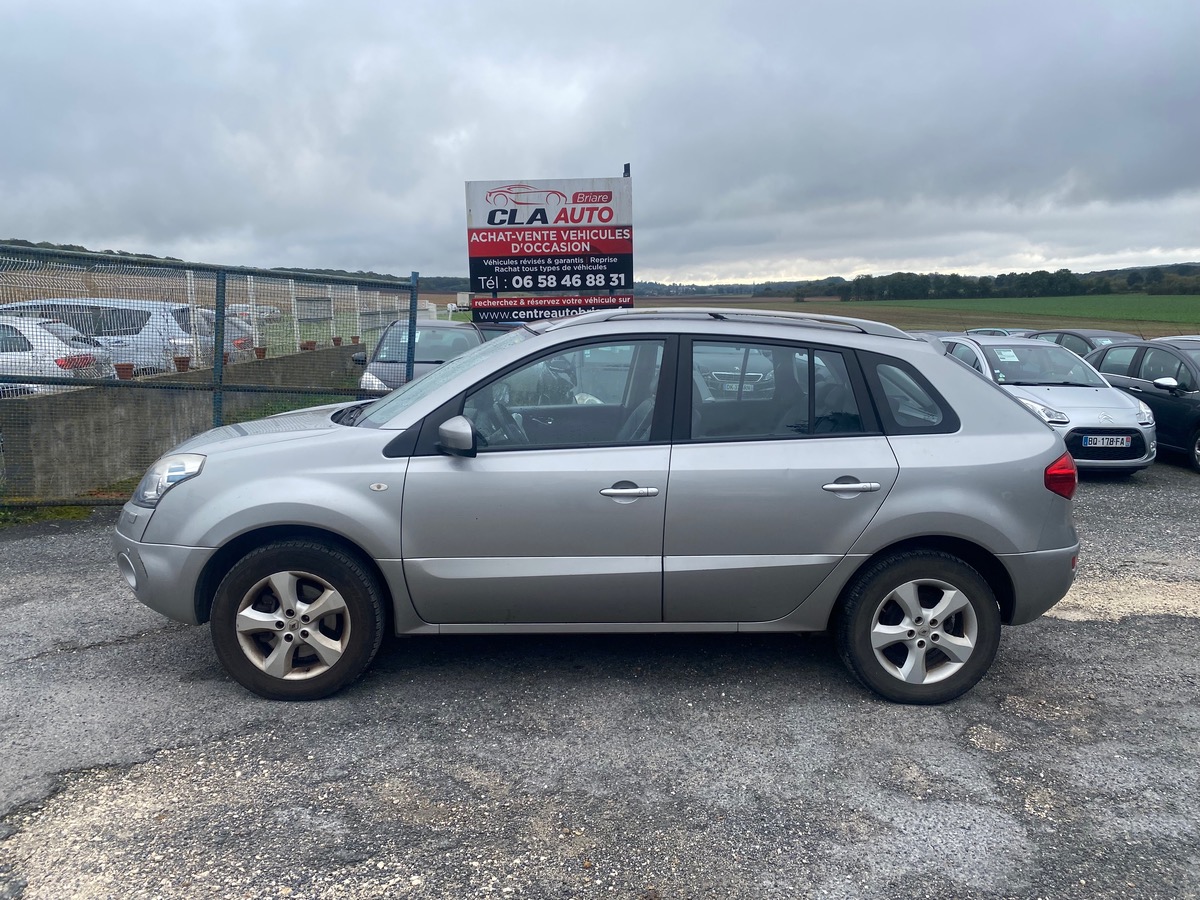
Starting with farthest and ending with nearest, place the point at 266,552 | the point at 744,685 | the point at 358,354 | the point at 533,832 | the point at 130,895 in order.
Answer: the point at 358,354 < the point at 744,685 < the point at 266,552 < the point at 533,832 < the point at 130,895

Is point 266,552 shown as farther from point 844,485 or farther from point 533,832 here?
point 844,485

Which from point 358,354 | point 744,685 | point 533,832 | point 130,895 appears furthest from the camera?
point 358,354

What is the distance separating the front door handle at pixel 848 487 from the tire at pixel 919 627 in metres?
0.36

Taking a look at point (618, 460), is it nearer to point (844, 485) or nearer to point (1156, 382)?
point (844, 485)

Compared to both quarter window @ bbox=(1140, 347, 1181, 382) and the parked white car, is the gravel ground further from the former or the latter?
quarter window @ bbox=(1140, 347, 1181, 382)

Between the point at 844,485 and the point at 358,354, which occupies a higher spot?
the point at 358,354

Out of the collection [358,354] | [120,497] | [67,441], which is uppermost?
[358,354]

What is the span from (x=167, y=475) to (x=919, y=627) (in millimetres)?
3505

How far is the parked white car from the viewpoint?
725 centimetres

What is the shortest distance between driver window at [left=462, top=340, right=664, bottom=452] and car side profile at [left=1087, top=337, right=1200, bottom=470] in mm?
9424

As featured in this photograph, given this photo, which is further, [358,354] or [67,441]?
[358,354]

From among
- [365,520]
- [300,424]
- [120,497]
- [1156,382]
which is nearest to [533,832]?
[365,520]

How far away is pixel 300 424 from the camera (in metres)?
4.51

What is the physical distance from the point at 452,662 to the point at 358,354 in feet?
16.2
